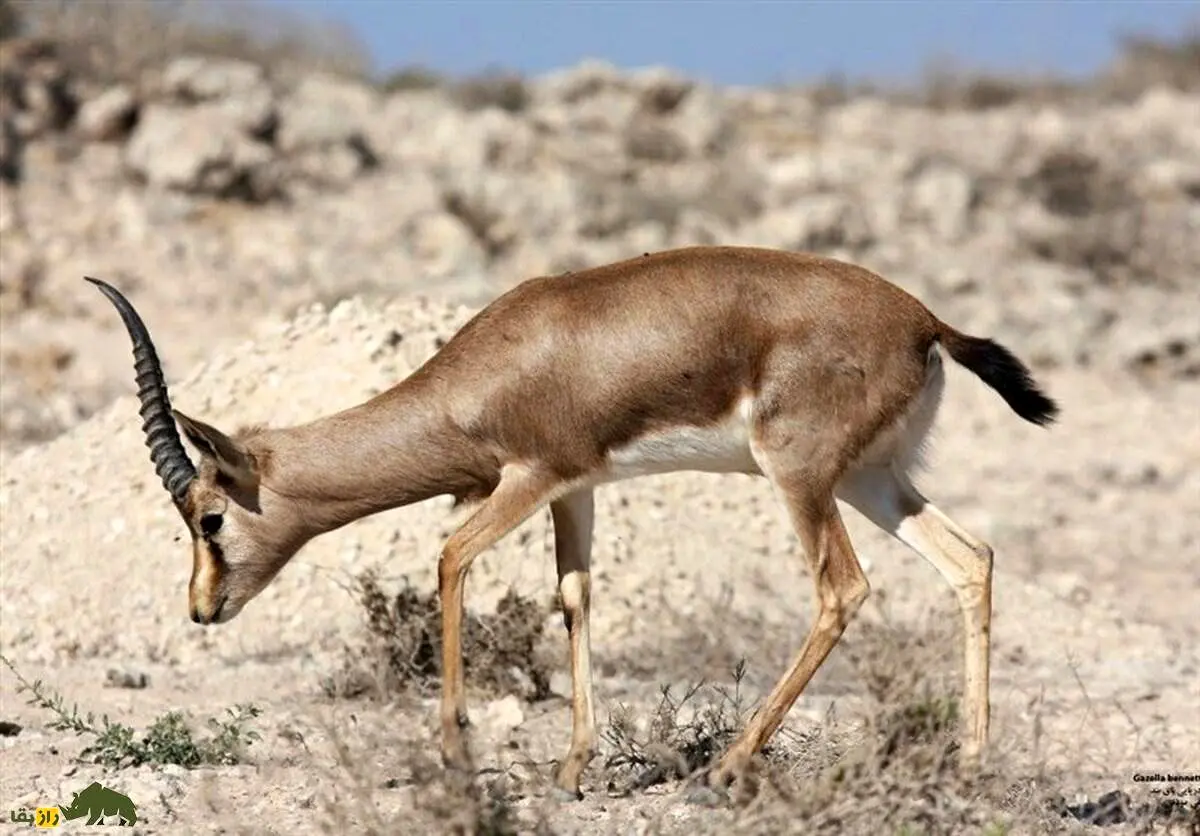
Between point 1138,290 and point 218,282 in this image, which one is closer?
point 218,282

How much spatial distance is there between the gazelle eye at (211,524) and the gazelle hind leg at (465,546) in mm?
1069

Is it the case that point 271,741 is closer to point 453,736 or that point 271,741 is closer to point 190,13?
point 453,736

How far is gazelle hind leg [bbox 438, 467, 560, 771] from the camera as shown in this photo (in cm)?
763

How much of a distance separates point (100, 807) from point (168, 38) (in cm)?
2248

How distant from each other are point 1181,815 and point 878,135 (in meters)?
25.7

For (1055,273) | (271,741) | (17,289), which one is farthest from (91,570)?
(1055,273)

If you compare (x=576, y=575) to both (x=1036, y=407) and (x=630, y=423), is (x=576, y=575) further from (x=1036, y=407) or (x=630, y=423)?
(x=1036, y=407)

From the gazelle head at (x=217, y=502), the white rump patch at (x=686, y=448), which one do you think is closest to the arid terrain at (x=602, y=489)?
the gazelle head at (x=217, y=502)

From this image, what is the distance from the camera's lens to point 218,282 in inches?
903

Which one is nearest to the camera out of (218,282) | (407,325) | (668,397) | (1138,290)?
(668,397)

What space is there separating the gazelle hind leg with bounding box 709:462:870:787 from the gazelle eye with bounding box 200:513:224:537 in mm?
2215

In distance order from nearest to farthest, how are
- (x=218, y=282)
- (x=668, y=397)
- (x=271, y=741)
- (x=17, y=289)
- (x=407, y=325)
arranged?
(x=668, y=397) → (x=271, y=741) → (x=407, y=325) → (x=17, y=289) → (x=218, y=282)

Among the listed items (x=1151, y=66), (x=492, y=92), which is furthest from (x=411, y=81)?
(x=1151, y=66)
